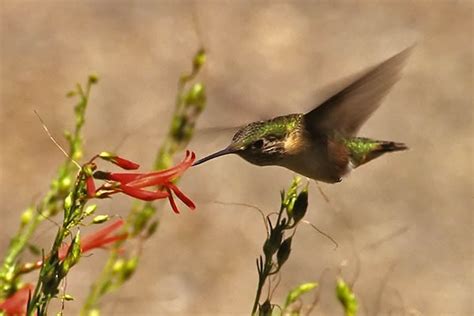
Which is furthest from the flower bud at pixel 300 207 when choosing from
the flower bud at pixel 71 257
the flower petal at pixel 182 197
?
the flower bud at pixel 71 257

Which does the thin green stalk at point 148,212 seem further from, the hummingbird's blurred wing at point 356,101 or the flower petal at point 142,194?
the flower petal at point 142,194

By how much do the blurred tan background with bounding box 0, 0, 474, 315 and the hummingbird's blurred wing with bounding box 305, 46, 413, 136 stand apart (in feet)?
13.2

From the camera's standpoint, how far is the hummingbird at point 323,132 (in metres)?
3.12

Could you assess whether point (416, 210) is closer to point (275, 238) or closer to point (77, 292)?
point (77, 292)

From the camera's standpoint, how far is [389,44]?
10.7 meters

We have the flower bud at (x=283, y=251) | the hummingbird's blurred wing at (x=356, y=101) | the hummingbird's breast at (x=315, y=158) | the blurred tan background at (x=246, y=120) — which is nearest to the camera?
the flower bud at (x=283, y=251)

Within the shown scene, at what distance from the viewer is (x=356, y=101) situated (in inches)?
129

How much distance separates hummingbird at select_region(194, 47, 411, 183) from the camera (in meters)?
3.12

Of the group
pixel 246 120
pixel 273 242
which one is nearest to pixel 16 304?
pixel 273 242

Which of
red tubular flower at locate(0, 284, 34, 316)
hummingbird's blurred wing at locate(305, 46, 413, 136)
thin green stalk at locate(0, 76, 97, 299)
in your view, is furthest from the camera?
hummingbird's blurred wing at locate(305, 46, 413, 136)

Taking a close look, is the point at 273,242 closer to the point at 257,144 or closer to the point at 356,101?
the point at 257,144

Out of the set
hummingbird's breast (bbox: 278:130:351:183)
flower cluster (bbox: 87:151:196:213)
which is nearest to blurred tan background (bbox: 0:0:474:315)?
hummingbird's breast (bbox: 278:130:351:183)

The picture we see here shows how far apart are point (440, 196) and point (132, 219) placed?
21.5 feet

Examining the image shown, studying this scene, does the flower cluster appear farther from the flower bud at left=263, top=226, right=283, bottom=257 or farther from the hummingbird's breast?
the hummingbird's breast
